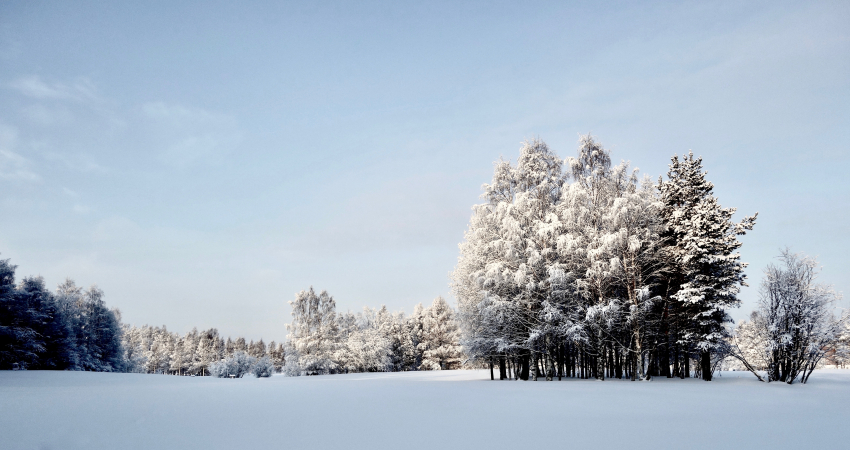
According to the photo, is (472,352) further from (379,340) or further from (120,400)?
(379,340)

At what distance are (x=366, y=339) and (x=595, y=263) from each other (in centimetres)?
3922

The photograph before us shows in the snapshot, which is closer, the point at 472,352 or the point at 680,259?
the point at 680,259

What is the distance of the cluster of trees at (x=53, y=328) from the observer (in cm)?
2622

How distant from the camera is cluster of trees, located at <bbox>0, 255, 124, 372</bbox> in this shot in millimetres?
26219

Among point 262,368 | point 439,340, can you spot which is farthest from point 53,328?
point 439,340

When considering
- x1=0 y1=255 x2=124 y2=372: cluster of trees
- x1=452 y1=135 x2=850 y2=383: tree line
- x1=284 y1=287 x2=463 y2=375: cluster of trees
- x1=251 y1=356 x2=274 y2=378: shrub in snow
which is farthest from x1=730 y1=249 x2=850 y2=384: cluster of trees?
x1=0 y1=255 x2=124 y2=372: cluster of trees

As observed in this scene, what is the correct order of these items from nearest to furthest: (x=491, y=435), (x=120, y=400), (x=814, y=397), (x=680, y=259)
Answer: (x=491, y=435), (x=120, y=400), (x=814, y=397), (x=680, y=259)

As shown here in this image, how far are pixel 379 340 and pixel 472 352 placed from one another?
105 feet

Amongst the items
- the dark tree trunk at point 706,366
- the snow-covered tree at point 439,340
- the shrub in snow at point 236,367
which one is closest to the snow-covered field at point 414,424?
the dark tree trunk at point 706,366

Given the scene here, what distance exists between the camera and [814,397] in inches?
539

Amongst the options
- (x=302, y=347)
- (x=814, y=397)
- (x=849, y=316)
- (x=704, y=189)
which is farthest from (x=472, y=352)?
(x=302, y=347)

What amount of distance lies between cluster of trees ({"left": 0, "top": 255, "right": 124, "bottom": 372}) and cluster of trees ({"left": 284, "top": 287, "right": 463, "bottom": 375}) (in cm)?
1806

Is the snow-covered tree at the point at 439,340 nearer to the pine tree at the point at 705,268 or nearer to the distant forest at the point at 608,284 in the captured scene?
the distant forest at the point at 608,284

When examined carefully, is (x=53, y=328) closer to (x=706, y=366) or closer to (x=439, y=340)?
(x=439, y=340)
